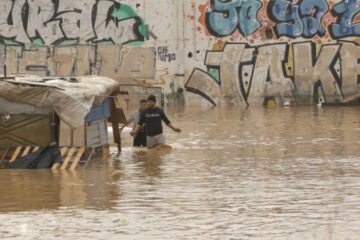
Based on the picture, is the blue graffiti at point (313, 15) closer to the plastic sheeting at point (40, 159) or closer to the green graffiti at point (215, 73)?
the green graffiti at point (215, 73)

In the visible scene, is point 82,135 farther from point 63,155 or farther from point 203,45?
point 203,45

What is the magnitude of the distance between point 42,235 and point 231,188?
418cm

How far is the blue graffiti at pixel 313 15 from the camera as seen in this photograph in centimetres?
4103

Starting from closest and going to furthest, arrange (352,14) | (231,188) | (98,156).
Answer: (231,188) → (98,156) → (352,14)

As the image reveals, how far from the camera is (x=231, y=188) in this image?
1418cm

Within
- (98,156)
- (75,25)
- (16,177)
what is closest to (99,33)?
(75,25)

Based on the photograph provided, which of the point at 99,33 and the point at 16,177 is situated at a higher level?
the point at 99,33

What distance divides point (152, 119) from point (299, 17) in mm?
21847

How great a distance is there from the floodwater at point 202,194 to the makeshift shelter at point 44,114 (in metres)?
0.68

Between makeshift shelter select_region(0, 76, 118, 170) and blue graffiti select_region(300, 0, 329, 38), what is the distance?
78.4 ft

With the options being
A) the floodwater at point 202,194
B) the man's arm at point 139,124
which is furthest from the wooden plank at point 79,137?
the man's arm at point 139,124

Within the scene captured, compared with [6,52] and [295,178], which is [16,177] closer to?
[295,178]

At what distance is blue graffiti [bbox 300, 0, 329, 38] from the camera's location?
41.0m

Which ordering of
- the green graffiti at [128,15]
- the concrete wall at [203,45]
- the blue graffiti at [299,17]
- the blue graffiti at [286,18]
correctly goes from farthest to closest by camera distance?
the green graffiti at [128,15], the blue graffiti at [286,18], the blue graffiti at [299,17], the concrete wall at [203,45]
